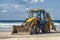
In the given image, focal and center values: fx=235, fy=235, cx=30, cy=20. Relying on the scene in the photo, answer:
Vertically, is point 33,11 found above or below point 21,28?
above

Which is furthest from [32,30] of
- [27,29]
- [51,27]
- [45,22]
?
[51,27]

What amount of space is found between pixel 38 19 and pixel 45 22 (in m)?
0.87

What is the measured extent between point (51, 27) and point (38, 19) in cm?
286

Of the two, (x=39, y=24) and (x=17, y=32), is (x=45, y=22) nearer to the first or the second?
(x=39, y=24)

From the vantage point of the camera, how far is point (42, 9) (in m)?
24.0

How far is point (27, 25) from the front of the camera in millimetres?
22922

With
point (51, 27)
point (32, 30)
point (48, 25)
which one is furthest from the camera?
point (51, 27)

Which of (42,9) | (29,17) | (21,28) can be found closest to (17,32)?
(21,28)

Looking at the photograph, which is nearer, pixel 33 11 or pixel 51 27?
pixel 33 11

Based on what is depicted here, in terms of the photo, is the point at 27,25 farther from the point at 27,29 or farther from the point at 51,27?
the point at 51,27

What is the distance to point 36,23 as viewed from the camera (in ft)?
76.4

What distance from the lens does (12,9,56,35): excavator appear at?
22859 millimetres

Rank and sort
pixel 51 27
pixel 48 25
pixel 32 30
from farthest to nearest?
pixel 51 27, pixel 48 25, pixel 32 30

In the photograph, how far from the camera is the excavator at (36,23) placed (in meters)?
22.9
